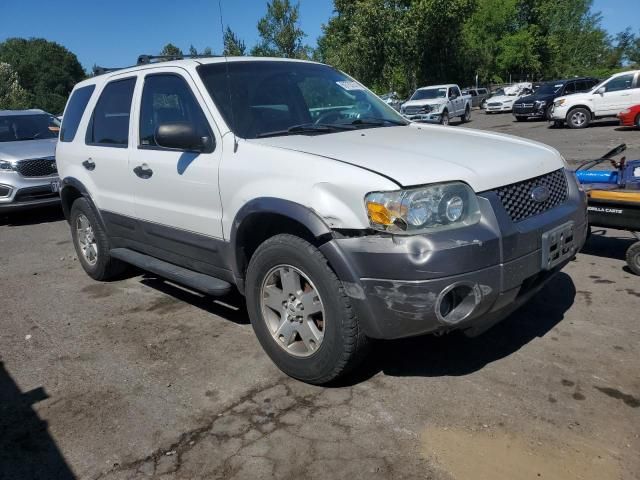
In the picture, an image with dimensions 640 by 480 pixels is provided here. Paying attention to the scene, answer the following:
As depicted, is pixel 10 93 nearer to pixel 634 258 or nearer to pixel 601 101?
pixel 601 101

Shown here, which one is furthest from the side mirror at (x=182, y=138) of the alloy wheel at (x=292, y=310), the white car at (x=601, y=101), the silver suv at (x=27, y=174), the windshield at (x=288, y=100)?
the white car at (x=601, y=101)

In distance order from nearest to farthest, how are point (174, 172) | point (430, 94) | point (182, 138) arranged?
point (182, 138), point (174, 172), point (430, 94)

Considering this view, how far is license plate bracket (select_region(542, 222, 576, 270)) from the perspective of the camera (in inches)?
121

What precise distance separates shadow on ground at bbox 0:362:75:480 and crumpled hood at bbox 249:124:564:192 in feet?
6.71

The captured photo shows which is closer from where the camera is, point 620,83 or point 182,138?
point 182,138

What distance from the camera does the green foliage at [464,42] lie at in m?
37.2

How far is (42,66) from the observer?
82375 mm

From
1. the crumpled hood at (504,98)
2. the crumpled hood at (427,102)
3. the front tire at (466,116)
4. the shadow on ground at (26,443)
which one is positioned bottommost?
the front tire at (466,116)

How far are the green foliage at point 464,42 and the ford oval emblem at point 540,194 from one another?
116 ft

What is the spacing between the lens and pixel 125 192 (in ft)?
15.0

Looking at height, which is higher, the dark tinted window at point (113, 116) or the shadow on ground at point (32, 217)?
the dark tinted window at point (113, 116)

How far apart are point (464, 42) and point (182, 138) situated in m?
47.1

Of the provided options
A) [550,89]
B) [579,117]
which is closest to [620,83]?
[579,117]

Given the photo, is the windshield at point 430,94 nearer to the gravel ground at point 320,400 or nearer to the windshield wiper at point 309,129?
the gravel ground at point 320,400
